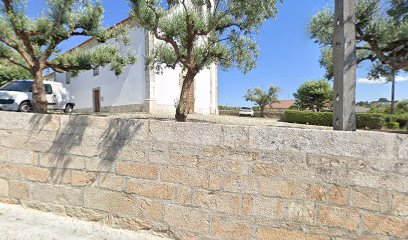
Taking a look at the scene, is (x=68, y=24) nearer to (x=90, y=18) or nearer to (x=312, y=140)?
(x=90, y=18)

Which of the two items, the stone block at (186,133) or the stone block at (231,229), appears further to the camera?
the stone block at (186,133)

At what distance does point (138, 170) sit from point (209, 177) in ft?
3.00

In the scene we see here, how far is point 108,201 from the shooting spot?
118 inches

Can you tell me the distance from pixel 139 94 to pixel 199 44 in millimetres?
8562

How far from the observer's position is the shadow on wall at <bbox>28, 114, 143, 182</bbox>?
2.94 m

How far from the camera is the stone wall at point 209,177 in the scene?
2.18 meters

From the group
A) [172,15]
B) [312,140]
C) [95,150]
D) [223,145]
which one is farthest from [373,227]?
[172,15]

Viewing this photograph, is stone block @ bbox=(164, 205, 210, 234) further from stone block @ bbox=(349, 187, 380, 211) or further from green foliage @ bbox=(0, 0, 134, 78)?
green foliage @ bbox=(0, 0, 134, 78)

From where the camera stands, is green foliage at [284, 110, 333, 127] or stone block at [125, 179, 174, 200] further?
green foliage at [284, 110, 333, 127]

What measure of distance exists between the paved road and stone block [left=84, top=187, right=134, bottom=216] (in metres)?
0.23

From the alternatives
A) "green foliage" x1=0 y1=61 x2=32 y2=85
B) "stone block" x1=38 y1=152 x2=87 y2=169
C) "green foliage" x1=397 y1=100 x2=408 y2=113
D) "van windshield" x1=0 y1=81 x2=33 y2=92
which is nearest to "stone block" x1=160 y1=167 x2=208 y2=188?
"stone block" x1=38 y1=152 x2=87 y2=169

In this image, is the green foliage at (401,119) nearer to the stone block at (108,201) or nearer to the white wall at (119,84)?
the white wall at (119,84)

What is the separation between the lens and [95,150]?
3025mm

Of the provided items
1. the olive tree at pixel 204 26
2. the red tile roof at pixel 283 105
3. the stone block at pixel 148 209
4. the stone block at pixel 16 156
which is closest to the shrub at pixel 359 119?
the olive tree at pixel 204 26
